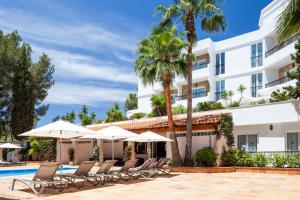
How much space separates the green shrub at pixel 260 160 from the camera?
78.7 feet

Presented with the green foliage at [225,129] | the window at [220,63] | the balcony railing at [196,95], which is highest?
the window at [220,63]

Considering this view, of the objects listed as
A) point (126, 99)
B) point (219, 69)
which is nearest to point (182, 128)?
point (219, 69)

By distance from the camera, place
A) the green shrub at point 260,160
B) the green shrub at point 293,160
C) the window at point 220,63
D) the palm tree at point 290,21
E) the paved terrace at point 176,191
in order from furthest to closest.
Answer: the window at point 220,63, the green shrub at point 260,160, the green shrub at point 293,160, the paved terrace at point 176,191, the palm tree at point 290,21

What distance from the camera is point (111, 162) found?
17.3 meters

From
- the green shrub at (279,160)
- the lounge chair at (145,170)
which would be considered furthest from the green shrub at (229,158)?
the lounge chair at (145,170)

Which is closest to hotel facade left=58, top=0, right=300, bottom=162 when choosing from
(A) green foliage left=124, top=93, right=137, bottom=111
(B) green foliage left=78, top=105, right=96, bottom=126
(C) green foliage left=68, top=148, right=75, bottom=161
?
(C) green foliage left=68, top=148, right=75, bottom=161

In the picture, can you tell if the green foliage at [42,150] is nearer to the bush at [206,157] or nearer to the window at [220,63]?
the bush at [206,157]

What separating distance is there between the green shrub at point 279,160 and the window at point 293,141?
122 cm

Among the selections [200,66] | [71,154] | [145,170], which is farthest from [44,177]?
[200,66]

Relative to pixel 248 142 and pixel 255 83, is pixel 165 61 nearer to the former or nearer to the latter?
pixel 248 142

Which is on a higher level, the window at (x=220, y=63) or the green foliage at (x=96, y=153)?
the window at (x=220, y=63)

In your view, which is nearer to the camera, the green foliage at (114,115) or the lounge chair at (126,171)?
the lounge chair at (126,171)

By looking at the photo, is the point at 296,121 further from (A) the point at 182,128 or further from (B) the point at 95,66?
(B) the point at 95,66

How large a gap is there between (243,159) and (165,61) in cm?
802
